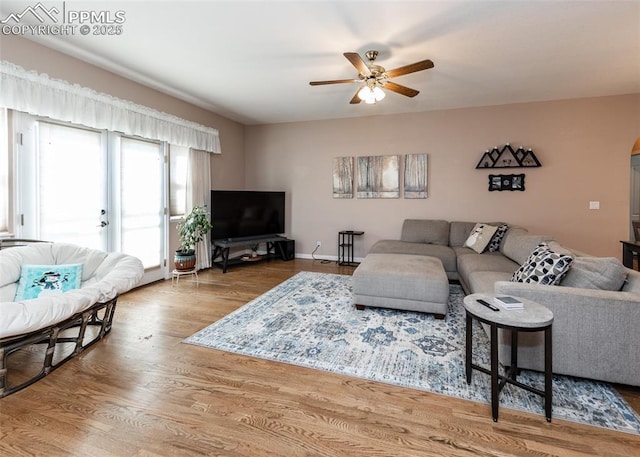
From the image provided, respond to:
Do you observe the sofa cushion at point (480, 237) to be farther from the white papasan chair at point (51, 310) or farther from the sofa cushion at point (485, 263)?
the white papasan chair at point (51, 310)

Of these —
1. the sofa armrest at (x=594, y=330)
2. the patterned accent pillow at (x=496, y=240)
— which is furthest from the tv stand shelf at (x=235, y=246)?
the sofa armrest at (x=594, y=330)

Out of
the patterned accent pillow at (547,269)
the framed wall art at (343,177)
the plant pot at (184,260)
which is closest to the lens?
the patterned accent pillow at (547,269)

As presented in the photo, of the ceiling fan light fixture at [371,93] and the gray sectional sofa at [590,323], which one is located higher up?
the ceiling fan light fixture at [371,93]

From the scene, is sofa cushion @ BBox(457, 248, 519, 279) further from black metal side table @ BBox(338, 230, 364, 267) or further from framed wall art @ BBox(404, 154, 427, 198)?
black metal side table @ BBox(338, 230, 364, 267)

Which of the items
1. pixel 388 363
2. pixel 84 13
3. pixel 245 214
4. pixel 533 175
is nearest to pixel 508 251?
pixel 533 175

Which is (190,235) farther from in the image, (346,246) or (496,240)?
(496,240)

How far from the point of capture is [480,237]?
14.4 feet

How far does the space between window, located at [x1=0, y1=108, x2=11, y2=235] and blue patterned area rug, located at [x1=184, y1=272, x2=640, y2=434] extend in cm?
204

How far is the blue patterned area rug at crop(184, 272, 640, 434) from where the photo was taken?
1.81m

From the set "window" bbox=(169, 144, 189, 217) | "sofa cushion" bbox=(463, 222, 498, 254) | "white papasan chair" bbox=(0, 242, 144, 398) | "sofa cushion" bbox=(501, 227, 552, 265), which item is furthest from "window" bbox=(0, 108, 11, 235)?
"sofa cushion" bbox=(463, 222, 498, 254)

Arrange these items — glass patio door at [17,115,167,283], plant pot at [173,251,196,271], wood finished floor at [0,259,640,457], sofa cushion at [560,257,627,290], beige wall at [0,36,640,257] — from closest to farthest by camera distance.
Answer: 1. wood finished floor at [0,259,640,457]
2. sofa cushion at [560,257,627,290]
3. glass patio door at [17,115,167,283]
4. plant pot at [173,251,196,271]
5. beige wall at [0,36,640,257]

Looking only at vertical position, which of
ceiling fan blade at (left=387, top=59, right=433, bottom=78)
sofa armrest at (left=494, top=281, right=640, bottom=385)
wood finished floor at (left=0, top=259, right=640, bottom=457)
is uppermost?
ceiling fan blade at (left=387, top=59, right=433, bottom=78)

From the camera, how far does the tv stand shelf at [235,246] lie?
16.5 feet

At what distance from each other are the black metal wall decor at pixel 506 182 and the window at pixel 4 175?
612 cm
